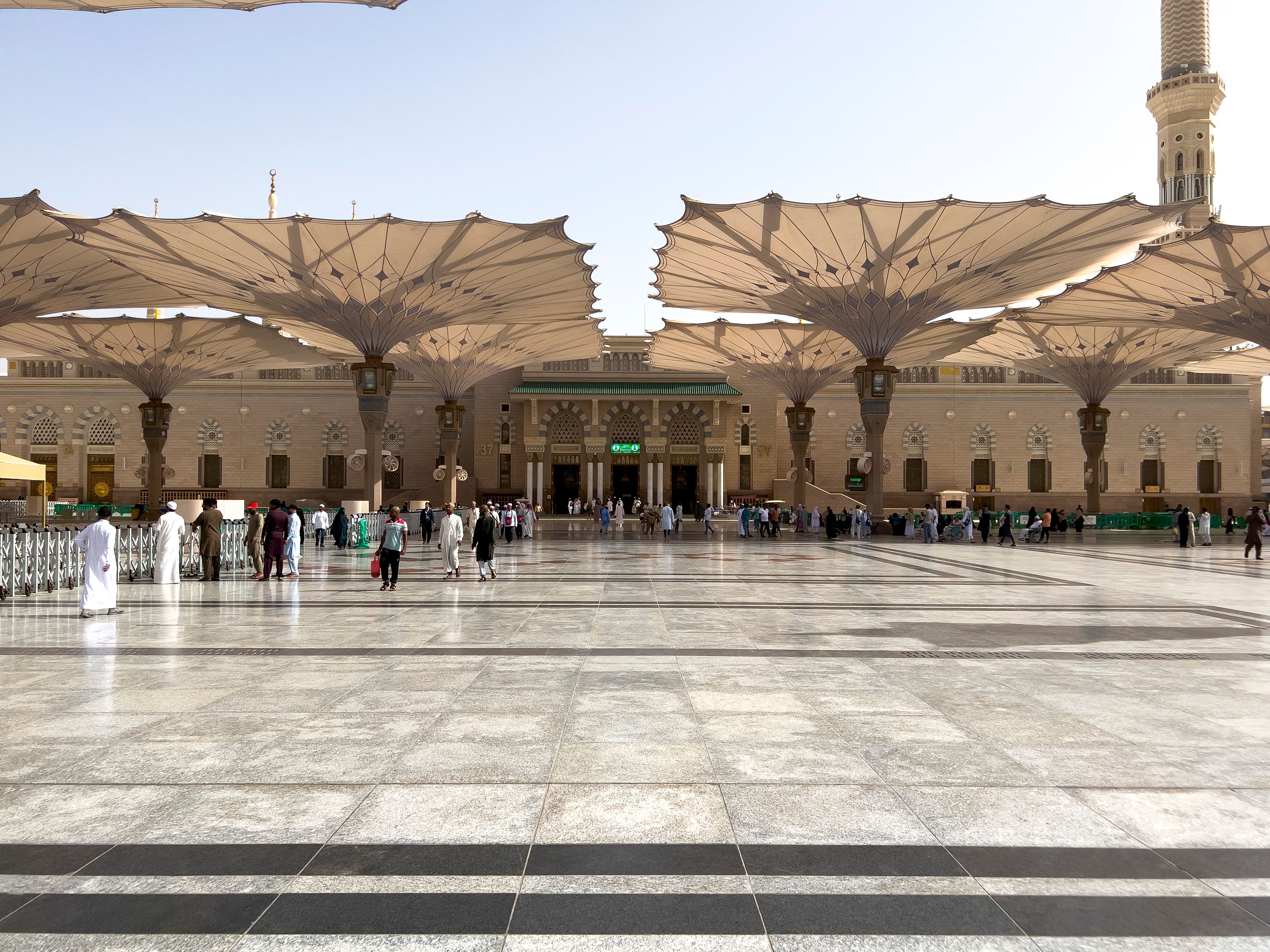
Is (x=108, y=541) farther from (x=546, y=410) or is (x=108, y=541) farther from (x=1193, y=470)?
(x=1193, y=470)

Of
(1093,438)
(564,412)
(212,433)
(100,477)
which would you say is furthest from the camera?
(212,433)

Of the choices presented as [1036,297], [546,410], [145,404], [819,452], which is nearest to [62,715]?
[1036,297]

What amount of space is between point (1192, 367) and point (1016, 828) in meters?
48.9

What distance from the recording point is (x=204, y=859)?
332 cm

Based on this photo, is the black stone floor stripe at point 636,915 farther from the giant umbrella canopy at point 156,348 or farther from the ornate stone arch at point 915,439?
the ornate stone arch at point 915,439

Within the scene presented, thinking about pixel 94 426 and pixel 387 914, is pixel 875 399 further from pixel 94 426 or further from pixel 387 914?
pixel 94 426

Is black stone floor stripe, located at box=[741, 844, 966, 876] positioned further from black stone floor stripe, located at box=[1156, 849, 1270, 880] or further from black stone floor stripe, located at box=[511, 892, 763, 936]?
black stone floor stripe, located at box=[1156, 849, 1270, 880]

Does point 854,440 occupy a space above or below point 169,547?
above

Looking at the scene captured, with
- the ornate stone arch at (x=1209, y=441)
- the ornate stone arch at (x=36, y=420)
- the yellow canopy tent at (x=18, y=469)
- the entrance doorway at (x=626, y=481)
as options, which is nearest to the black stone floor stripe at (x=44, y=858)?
the yellow canopy tent at (x=18, y=469)

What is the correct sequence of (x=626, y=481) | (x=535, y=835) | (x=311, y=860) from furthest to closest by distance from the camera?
(x=626, y=481) → (x=535, y=835) → (x=311, y=860)

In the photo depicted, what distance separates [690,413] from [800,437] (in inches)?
427

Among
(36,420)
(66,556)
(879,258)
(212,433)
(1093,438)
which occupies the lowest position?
(66,556)

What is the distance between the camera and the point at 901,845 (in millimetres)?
3459

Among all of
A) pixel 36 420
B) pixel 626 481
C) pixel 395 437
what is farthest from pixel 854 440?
pixel 36 420
